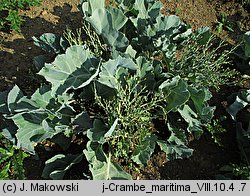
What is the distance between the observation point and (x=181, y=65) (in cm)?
430

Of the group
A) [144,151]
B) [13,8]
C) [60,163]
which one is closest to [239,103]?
[144,151]

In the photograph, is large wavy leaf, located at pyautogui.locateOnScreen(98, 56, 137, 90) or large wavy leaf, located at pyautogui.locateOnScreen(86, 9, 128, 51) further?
large wavy leaf, located at pyautogui.locateOnScreen(86, 9, 128, 51)

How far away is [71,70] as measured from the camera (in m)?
3.88

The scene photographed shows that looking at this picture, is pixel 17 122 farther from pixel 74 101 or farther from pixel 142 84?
pixel 142 84

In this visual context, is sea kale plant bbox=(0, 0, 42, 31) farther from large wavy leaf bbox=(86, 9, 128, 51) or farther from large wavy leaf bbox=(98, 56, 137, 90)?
large wavy leaf bbox=(98, 56, 137, 90)

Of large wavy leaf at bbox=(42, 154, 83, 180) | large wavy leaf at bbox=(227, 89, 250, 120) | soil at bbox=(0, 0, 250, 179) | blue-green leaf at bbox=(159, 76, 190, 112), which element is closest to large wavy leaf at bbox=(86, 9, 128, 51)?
blue-green leaf at bbox=(159, 76, 190, 112)

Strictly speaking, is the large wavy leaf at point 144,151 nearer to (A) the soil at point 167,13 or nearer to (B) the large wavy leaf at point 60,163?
(A) the soil at point 167,13

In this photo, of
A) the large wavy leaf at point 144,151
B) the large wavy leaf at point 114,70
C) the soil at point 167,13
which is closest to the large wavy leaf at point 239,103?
the soil at point 167,13

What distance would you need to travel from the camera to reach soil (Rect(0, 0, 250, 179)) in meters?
4.21

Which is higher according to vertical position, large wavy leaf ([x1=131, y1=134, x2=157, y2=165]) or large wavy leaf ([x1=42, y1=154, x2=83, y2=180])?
large wavy leaf ([x1=131, y1=134, x2=157, y2=165])

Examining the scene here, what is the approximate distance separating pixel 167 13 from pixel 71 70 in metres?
1.99

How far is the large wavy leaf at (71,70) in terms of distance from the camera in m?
3.79

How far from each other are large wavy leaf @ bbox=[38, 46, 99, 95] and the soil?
2.18 feet

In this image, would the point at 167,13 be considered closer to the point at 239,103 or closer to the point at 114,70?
the point at 239,103
